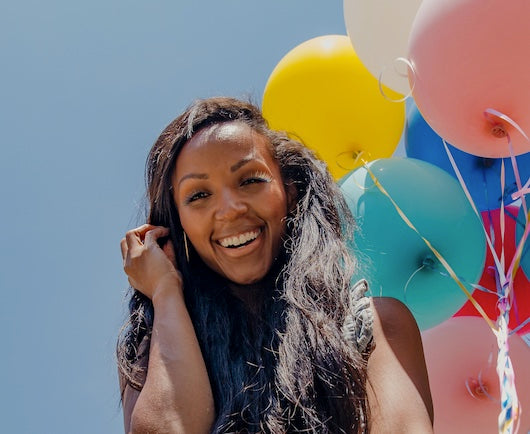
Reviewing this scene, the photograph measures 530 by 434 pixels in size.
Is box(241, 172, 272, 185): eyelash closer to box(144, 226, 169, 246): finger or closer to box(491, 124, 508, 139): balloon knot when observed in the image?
box(144, 226, 169, 246): finger

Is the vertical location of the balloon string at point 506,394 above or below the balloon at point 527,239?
below

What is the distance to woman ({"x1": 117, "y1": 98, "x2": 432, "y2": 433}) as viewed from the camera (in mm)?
1655

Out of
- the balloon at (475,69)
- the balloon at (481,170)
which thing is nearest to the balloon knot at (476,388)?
the balloon at (481,170)

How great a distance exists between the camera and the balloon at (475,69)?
7.11 ft

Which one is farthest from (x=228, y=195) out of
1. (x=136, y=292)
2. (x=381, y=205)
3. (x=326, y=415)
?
(x=381, y=205)

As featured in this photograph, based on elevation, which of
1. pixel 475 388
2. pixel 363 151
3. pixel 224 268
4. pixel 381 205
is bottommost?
pixel 475 388

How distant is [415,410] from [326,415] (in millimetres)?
191

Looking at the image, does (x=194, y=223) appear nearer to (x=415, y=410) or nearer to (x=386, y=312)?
(x=386, y=312)

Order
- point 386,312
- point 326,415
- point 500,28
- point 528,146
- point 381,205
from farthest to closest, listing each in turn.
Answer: point 381,205 < point 528,146 < point 500,28 < point 386,312 < point 326,415

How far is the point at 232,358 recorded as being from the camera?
1.84 meters

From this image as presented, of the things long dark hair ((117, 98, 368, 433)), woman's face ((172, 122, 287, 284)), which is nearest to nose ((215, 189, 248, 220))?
woman's face ((172, 122, 287, 284))

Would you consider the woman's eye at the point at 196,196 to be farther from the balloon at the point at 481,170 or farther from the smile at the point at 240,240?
the balloon at the point at 481,170

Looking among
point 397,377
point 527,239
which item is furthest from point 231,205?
point 527,239

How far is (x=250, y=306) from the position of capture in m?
2.02
